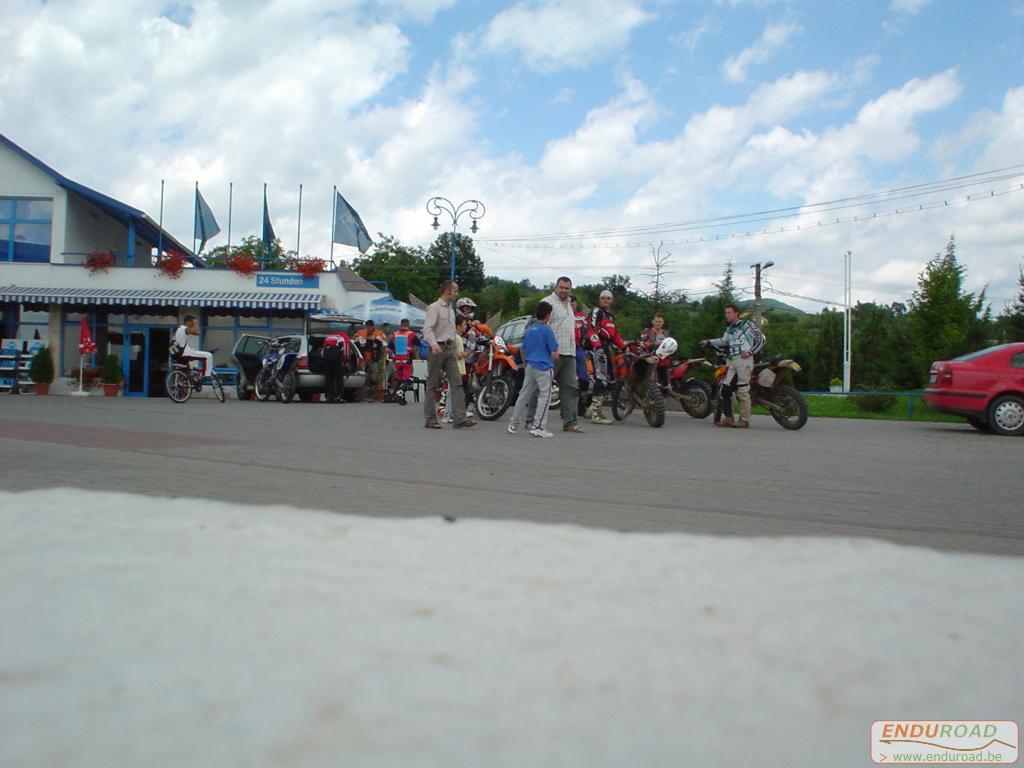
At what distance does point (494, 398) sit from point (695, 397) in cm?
340

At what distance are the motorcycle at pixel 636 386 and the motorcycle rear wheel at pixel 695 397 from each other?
978mm

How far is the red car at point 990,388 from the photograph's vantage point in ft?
39.3

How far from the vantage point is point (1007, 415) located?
12000 mm

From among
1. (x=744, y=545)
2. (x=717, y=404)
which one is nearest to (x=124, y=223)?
(x=717, y=404)

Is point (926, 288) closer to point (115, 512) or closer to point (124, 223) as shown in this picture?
point (124, 223)

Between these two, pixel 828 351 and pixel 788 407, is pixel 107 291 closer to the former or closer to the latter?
pixel 788 407

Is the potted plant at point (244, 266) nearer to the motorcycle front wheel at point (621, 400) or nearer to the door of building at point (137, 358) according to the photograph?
the door of building at point (137, 358)

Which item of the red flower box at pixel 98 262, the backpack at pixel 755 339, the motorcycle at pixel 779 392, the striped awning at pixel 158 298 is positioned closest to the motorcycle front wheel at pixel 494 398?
the motorcycle at pixel 779 392

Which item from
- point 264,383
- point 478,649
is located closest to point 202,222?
point 264,383

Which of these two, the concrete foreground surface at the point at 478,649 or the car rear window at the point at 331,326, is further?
the car rear window at the point at 331,326

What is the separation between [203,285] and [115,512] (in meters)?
23.5

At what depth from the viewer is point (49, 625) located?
97.3 inches

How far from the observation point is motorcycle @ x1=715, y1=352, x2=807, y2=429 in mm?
11859

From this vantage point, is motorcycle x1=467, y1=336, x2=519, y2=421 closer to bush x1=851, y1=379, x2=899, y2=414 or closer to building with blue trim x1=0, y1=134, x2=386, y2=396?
bush x1=851, y1=379, x2=899, y2=414
